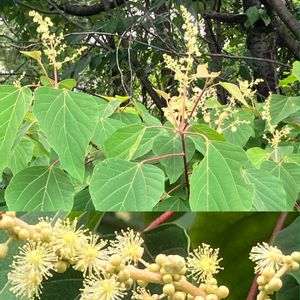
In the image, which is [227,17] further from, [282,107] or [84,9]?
A: [282,107]

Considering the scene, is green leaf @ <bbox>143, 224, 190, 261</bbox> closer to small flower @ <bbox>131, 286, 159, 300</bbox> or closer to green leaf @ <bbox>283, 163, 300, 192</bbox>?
small flower @ <bbox>131, 286, 159, 300</bbox>

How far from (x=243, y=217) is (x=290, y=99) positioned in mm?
672

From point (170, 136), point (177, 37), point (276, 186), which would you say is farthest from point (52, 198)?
point (177, 37)

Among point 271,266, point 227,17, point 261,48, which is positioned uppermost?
point 271,266

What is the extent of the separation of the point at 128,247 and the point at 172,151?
0.37 metres

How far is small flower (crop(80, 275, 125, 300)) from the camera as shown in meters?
0.46

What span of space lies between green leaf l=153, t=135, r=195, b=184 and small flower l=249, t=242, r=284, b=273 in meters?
0.32

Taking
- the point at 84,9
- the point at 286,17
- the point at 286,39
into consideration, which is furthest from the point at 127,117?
the point at 286,39

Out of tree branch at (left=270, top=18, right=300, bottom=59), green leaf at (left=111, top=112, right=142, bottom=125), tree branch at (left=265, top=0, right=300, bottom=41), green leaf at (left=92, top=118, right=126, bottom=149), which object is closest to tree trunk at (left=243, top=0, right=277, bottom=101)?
tree branch at (left=270, top=18, right=300, bottom=59)

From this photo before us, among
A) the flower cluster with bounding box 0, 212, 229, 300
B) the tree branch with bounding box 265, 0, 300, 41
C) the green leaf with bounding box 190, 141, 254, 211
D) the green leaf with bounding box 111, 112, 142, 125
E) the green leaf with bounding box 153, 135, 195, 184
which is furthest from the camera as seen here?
the tree branch with bounding box 265, 0, 300, 41

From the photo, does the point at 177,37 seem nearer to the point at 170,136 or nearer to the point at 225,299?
the point at 170,136

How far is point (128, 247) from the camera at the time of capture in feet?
1.60

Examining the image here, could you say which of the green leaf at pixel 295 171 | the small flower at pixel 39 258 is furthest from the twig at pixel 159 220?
the green leaf at pixel 295 171

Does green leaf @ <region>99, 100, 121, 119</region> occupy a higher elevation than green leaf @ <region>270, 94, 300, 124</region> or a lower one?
higher
